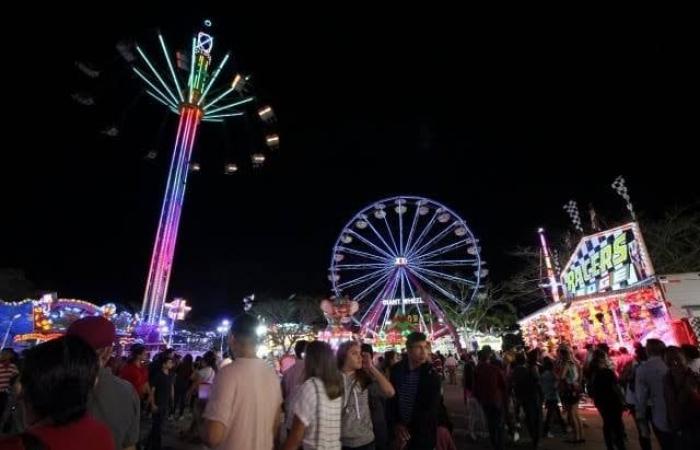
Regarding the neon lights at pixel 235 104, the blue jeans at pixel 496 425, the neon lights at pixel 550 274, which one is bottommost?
the blue jeans at pixel 496 425

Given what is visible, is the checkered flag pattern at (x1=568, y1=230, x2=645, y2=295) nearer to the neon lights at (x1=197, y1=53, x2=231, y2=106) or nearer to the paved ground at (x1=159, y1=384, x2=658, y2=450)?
the paved ground at (x1=159, y1=384, x2=658, y2=450)

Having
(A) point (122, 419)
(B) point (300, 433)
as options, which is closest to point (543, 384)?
(B) point (300, 433)

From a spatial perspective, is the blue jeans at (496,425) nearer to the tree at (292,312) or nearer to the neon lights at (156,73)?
the neon lights at (156,73)

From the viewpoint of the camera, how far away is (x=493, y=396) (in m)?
7.42

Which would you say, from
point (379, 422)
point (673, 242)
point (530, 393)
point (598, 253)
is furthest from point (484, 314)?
point (379, 422)

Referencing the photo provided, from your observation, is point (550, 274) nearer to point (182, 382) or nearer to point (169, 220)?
point (182, 382)

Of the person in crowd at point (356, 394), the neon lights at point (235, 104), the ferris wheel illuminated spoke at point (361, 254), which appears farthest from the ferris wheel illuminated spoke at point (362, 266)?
the person in crowd at point (356, 394)

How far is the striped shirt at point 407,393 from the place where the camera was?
4105 mm

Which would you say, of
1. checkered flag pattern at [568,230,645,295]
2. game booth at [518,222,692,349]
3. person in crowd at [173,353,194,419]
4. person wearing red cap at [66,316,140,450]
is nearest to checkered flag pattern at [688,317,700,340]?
game booth at [518,222,692,349]

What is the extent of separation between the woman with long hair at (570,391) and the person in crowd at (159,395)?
7.58m

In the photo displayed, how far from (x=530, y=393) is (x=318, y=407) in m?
6.34

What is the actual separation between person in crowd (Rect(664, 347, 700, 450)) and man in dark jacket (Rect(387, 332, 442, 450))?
8.84 feet

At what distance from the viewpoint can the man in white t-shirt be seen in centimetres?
260

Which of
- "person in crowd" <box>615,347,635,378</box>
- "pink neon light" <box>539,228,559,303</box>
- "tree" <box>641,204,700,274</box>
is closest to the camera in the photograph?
"person in crowd" <box>615,347,635,378</box>
